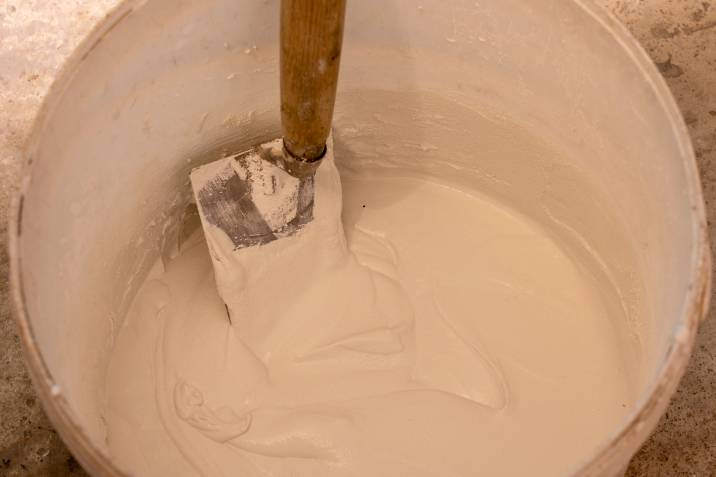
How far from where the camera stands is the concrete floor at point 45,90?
1.12m

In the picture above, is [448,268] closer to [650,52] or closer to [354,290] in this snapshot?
[354,290]

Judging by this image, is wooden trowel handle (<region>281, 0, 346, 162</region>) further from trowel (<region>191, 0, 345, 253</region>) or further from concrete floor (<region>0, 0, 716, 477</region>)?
concrete floor (<region>0, 0, 716, 477</region>)

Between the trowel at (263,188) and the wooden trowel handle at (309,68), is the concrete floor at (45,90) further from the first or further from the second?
the wooden trowel handle at (309,68)

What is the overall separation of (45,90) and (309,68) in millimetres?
664

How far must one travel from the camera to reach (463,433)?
1.02 m

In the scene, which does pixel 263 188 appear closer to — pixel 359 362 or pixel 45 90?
pixel 359 362

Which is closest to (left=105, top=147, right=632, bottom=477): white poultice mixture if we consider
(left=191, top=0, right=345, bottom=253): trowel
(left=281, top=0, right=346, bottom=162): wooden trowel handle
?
(left=191, top=0, right=345, bottom=253): trowel

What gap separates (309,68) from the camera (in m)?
0.80

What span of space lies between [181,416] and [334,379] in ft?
0.64

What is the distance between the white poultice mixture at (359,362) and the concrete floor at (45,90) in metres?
0.16

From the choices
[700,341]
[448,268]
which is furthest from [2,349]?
[700,341]

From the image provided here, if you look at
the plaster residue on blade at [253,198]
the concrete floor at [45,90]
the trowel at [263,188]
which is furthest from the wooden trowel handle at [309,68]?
the concrete floor at [45,90]

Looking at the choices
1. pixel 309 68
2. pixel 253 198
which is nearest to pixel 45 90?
pixel 253 198

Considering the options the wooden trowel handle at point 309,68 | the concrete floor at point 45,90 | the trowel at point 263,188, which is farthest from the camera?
the concrete floor at point 45,90
